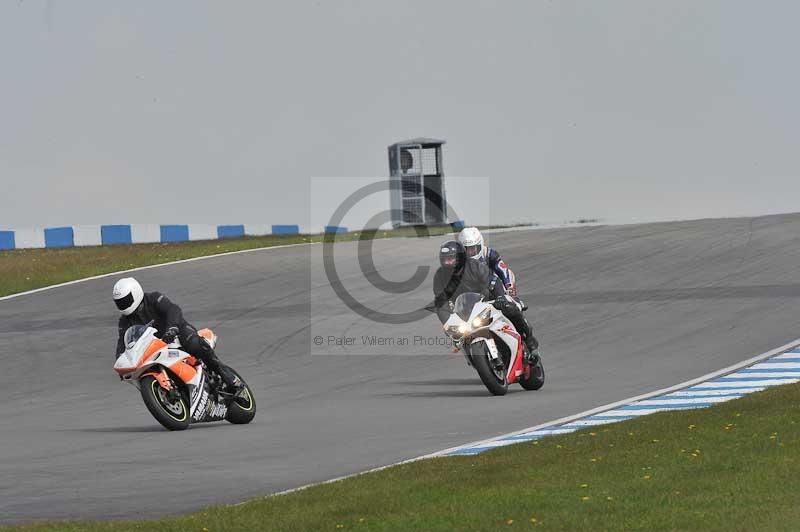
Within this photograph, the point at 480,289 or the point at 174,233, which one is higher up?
the point at 480,289

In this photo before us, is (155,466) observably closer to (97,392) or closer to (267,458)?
(267,458)

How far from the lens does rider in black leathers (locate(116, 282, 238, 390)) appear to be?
13344mm

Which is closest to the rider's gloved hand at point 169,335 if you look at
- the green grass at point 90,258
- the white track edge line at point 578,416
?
the white track edge line at point 578,416

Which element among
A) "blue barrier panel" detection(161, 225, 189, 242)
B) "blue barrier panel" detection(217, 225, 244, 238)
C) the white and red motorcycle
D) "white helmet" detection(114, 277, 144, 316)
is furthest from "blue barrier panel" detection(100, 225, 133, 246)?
"white helmet" detection(114, 277, 144, 316)

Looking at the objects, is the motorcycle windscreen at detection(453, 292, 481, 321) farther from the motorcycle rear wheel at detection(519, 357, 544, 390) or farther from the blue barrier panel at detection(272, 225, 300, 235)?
the blue barrier panel at detection(272, 225, 300, 235)

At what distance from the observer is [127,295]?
1330 centimetres

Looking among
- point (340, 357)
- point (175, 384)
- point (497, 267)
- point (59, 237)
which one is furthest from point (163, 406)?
point (59, 237)

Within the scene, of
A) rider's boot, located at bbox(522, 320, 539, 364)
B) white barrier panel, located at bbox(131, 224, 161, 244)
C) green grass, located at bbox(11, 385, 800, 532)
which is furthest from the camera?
white barrier panel, located at bbox(131, 224, 161, 244)

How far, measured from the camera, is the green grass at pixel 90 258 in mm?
30609

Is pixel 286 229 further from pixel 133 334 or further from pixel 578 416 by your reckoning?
pixel 578 416

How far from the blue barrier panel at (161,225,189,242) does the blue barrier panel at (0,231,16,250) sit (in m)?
4.30

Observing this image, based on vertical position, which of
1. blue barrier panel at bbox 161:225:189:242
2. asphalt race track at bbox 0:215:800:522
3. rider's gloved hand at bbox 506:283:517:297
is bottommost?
blue barrier panel at bbox 161:225:189:242

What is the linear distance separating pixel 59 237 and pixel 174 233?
11.6 feet

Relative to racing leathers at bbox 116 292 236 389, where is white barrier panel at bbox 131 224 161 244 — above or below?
below
